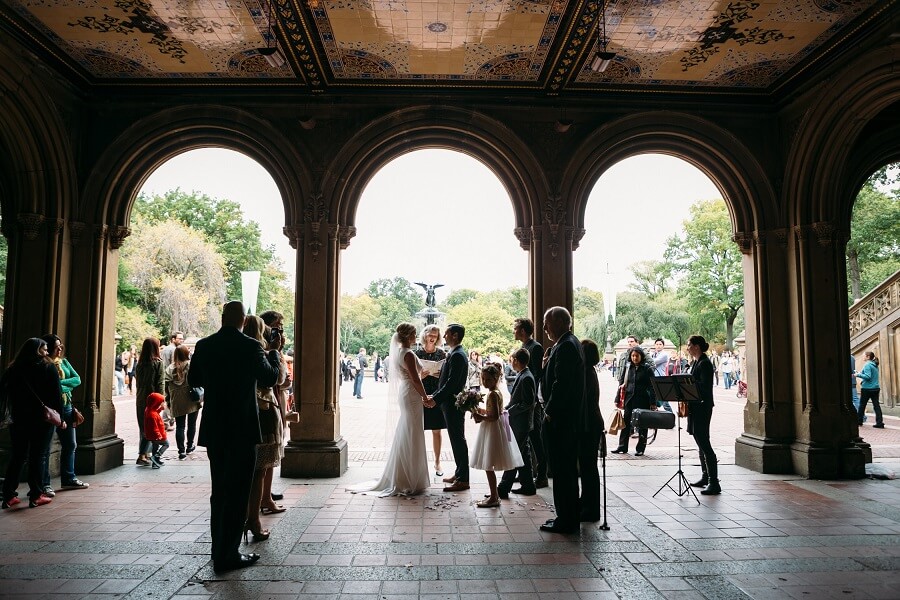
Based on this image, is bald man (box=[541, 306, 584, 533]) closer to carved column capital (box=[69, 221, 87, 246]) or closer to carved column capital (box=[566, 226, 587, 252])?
carved column capital (box=[566, 226, 587, 252])

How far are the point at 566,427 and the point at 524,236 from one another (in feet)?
12.2

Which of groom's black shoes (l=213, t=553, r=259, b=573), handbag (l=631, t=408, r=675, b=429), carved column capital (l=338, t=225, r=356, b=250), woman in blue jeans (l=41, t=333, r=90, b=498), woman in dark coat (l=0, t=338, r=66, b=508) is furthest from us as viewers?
carved column capital (l=338, t=225, r=356, b=250)

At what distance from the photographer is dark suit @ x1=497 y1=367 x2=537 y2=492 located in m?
6.19

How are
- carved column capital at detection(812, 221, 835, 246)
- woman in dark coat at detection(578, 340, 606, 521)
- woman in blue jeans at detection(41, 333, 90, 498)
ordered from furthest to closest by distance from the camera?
carved column capital at detection(812, 221, 835, 246)
woman in blue jeans at detection(41, 333, 90, 498)
woman in dark coat at detection(578, 340, 606, 521)

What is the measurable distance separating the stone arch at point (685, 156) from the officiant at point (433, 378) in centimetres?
260

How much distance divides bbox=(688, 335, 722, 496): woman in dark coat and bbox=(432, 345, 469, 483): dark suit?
2506mm

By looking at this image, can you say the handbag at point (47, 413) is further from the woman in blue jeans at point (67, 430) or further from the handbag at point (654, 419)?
the handbag at point (654, 419)

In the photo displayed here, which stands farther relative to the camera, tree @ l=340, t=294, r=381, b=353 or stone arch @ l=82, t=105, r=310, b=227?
tree @ l=340, t=294, r=381, b=353

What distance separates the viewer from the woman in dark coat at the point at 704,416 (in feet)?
20.7


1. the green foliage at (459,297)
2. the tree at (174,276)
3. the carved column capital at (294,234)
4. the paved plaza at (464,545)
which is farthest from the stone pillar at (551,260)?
the green foliage at (459,297)

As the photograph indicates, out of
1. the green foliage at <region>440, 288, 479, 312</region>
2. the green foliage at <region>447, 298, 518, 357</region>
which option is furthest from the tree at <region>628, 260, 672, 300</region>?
the green foliage at <region>440, 288, 479, 312</region>

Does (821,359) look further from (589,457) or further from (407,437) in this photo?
(407,437)

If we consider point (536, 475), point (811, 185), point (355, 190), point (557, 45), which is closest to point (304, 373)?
point (355, 190)

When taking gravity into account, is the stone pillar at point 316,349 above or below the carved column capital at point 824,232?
below
